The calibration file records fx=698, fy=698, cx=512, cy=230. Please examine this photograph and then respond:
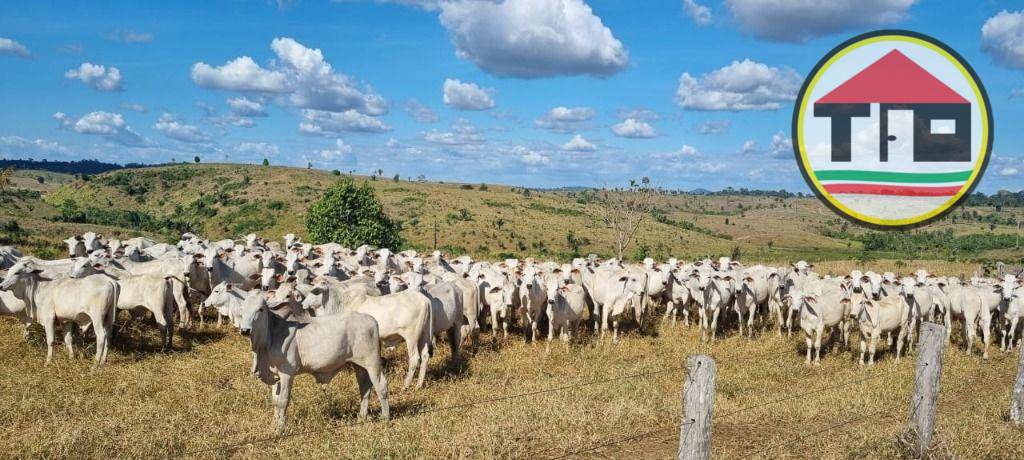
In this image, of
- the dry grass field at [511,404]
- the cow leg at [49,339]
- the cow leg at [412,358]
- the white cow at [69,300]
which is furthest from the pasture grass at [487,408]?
the white cow at [69,300]

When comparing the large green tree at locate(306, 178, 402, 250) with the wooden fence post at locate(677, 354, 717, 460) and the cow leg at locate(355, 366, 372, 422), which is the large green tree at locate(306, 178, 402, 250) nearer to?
the cow leg at locate(355, 366, 372, 422)

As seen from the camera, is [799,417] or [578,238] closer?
[799,417]

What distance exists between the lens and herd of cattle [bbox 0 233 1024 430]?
9.95 meters

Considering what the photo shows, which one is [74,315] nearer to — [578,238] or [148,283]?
[148,283]

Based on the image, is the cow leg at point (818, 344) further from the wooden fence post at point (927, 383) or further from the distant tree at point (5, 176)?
the distant tree at point (5, 176)

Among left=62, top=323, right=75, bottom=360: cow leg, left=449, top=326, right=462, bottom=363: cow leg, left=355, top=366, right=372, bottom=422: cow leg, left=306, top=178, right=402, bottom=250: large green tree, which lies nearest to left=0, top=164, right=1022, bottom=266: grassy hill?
left=306, top=178, right=402, bottom=250: large green tree

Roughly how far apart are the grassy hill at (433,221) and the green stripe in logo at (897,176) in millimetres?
44768

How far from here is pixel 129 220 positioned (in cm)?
7612

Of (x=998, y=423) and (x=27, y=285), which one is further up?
(x=27, y=285)

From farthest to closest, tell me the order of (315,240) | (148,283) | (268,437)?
(315,240) → (148,283) → (268,437)

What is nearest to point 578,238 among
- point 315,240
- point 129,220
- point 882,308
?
point 315,240

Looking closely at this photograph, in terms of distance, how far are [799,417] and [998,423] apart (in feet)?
8.62

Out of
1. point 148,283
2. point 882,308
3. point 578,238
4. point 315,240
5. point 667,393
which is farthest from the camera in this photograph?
point 578,238

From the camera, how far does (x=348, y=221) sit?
4381 centimetres
